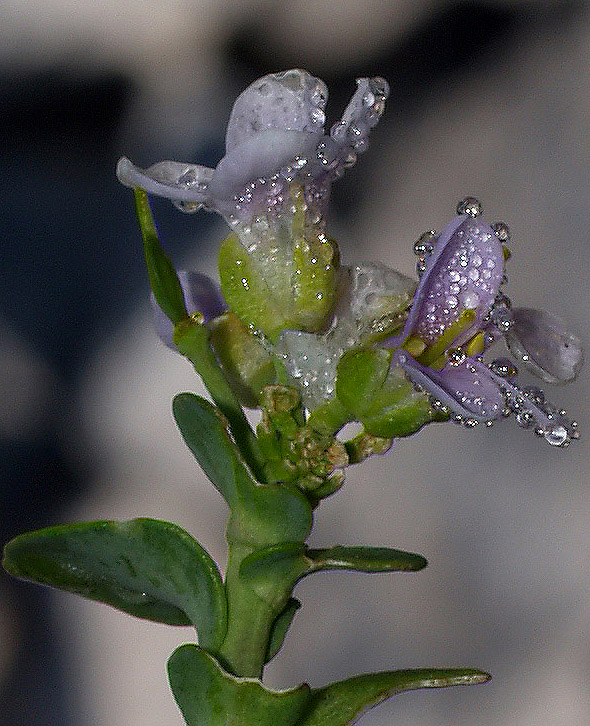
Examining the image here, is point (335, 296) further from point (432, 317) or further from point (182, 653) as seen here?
point (182, 653)

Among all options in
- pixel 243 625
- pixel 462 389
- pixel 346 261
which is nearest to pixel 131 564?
pixel 243 625

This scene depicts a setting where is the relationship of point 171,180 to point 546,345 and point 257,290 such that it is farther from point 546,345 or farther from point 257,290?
point 546,345

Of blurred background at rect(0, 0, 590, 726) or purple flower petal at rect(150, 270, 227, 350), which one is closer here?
purple flower petal at rect(150, 270, 227, 350)

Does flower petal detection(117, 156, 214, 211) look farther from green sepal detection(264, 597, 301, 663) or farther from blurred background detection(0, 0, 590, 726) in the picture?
blurred background detection(0, 0, 590, 726)

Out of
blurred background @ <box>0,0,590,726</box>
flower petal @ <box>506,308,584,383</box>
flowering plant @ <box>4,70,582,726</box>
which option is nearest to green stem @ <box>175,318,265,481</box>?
flowering plant @ <box>4,70,582,726</box>

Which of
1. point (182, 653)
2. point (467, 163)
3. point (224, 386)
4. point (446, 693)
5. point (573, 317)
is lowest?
point (446, 693)

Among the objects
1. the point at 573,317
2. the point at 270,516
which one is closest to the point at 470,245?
the point at 270,516
